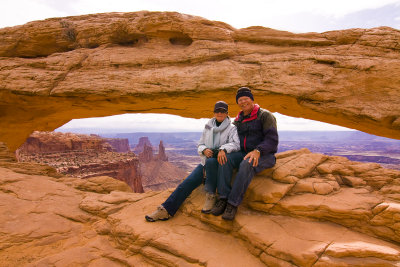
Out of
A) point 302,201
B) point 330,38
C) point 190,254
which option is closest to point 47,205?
point 190,254

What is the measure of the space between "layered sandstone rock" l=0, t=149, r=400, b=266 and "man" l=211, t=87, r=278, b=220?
0.43 m

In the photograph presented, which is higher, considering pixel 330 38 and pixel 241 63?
pixel 330 38

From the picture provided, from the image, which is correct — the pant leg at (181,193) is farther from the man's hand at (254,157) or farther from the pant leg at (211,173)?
the man's hand at (254,157)

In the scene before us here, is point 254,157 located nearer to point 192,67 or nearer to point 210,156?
point 210,156

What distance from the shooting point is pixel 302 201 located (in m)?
4.12

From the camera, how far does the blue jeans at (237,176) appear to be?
3992 millimetres

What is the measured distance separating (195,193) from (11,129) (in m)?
11.5

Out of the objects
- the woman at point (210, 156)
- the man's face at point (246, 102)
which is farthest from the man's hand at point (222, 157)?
the man's face at point (246, 102)

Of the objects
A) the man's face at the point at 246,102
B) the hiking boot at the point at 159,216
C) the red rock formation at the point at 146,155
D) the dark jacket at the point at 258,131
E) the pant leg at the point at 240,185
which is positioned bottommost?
the red rock formation at the point at 146,155

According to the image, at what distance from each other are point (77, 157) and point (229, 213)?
32.7m

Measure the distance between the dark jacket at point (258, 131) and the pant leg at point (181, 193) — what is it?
1313 mm

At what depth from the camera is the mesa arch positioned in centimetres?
656

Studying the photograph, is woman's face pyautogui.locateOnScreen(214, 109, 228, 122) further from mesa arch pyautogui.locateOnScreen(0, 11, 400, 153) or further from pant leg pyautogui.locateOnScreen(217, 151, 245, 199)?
mesa arch pyautogui.locateOnScreen(0, 11, 400, 153)

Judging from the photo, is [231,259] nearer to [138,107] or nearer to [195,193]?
[195,193]
